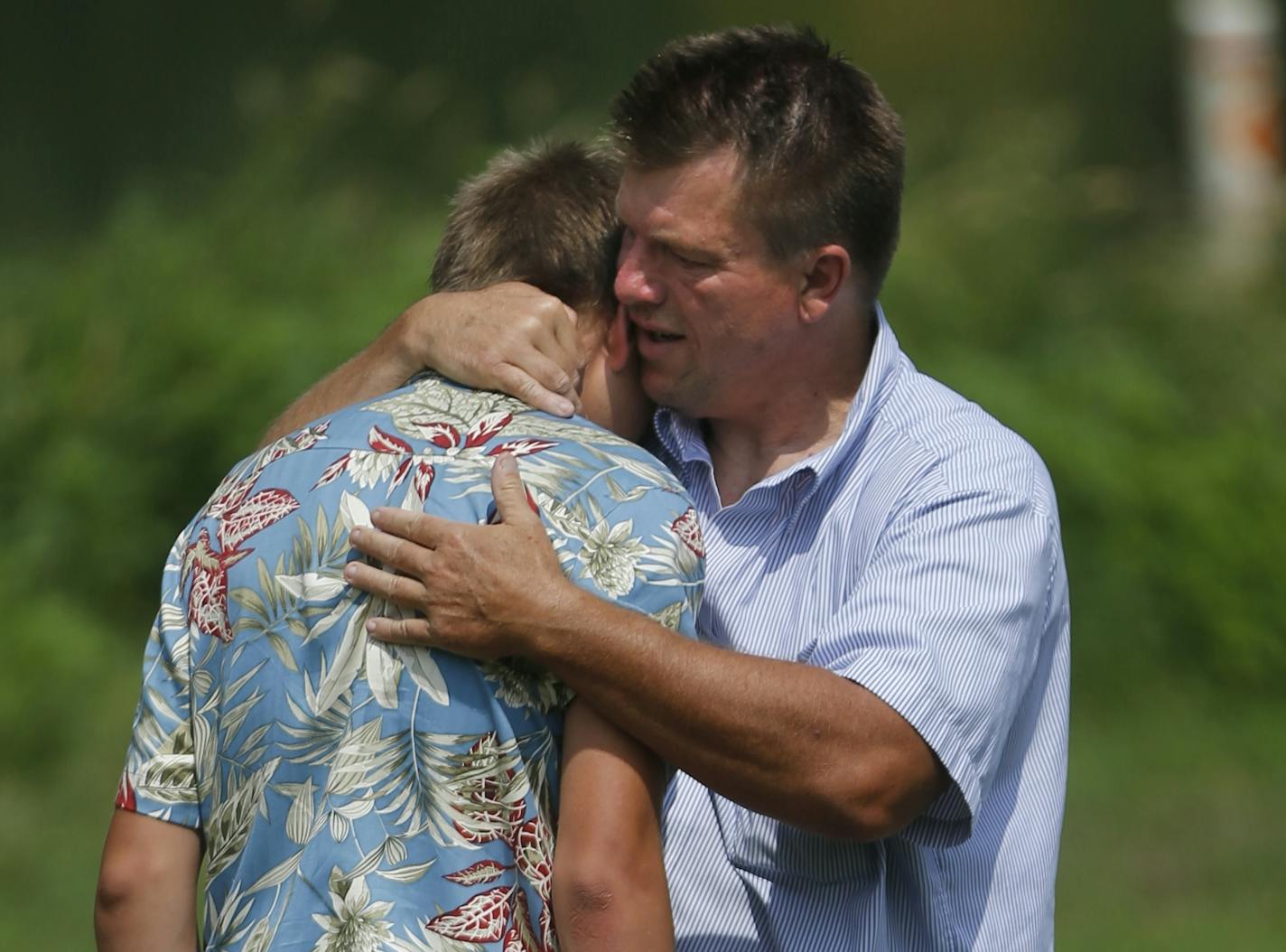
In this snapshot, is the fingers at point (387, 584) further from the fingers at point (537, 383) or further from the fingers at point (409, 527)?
the fingers at point (537, 383)

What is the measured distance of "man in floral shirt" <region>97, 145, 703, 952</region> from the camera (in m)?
2.08

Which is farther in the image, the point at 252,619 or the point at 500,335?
the point at 500,335

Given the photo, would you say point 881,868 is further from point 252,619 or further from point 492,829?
point 252,619

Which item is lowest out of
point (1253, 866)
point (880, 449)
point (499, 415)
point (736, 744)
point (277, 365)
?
point (1253, 866)

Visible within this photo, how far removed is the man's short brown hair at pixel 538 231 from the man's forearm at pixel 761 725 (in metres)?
0.58

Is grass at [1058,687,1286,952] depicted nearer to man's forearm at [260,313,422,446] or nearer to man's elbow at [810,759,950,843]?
man's elbow at [810,759,950,843]

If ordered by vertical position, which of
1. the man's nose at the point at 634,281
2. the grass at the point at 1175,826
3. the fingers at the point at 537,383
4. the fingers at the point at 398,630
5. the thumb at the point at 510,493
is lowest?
the grass at the point at 1175,826

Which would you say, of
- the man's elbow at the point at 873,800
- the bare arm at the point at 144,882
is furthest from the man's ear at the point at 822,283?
the bare arm at the point at 144,882

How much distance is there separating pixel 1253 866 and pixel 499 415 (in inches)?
171

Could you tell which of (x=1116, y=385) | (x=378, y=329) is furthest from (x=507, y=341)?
(x=1116, y=385)

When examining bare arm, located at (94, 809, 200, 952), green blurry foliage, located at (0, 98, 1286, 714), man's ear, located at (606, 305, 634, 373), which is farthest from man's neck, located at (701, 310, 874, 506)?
green blurry foliage, located at (0, 98, 1286, 714)

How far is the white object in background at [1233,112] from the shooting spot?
965cm

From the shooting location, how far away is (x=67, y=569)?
6379 millimetres

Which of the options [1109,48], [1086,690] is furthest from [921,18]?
[1086,690]
